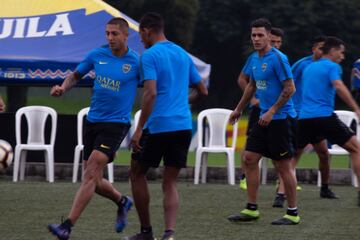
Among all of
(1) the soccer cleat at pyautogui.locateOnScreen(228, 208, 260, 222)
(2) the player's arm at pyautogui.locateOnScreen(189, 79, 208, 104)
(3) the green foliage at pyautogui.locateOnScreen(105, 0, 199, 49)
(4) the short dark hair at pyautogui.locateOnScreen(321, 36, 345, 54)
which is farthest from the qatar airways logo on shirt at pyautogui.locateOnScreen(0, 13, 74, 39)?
(3) the green foliage at pyautogui.locateOnScreen(105, 0, 199, 49)

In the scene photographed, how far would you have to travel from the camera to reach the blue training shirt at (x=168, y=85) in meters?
8.66

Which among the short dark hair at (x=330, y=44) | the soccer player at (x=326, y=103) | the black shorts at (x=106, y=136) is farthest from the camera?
the short dark hair at (x=330, y=44)

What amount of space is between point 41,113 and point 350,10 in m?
36.3

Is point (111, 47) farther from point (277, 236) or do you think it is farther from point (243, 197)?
point (243, 197)

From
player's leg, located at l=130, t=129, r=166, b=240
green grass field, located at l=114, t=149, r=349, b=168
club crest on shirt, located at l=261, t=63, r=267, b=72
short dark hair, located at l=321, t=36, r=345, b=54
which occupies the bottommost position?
green grass field, located at l=114, t=149, r=349, b=168

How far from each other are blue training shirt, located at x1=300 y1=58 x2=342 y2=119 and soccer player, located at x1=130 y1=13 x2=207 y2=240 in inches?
132

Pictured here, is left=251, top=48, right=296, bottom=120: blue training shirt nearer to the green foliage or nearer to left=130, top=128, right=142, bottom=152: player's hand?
left=130, top=128, right=142, bottom=152: player's hand

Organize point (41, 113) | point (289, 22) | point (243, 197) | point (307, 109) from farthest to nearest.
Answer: point (289, 22) → point (41, 113) → point (243, 197) → point (307, 109)

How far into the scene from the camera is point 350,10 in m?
51.2

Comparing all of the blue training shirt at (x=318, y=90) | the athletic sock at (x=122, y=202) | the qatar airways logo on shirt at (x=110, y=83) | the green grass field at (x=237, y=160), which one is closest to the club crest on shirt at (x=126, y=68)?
the qatar airways logo on shirt at (x=110, y=83)

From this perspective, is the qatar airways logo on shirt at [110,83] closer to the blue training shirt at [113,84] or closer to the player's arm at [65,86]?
the blue training shirt at [113,84]

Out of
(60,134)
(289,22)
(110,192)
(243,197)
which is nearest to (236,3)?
(289,22)

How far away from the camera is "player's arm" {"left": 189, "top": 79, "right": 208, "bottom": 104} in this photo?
9.08 metres

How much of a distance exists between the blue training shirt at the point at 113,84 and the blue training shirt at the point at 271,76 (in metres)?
1.49
